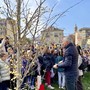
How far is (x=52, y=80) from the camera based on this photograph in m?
14.3

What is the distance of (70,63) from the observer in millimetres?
7848

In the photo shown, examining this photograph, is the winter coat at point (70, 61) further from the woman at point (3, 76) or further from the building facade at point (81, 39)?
the building facade at point (81, 39)

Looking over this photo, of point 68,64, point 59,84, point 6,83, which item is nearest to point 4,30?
point 68,64

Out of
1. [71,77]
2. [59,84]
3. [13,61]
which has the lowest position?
[59,84]

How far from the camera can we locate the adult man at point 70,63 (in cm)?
785

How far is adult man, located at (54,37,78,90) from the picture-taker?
25.7 feet

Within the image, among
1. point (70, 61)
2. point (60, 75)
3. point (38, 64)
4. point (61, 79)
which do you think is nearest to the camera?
point (70, 61)

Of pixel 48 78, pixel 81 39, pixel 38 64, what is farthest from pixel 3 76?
pixel 81 39

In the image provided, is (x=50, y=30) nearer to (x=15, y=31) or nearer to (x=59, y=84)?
(x=15, y=31)

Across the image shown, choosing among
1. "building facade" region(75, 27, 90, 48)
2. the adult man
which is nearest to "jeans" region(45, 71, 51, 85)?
"building facade" region(75, 27, 90, 48)

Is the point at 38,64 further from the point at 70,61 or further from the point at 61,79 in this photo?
the point at 61,79

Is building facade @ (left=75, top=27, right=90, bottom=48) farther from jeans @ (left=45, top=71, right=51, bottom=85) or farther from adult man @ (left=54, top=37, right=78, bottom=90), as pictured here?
adult man @ (left=54, top=37, right=78, bottom=90)

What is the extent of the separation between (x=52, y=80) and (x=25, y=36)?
380 inches

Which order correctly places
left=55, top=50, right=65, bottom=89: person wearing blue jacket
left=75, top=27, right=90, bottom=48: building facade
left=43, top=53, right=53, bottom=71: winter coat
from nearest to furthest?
left=43, top=53, right=53, bottom=71: winter coat
left=55, top=50, right=65, bottom=89: person wearing blue jacket
left=75, top=27, right=90, bottom=48: building facade
